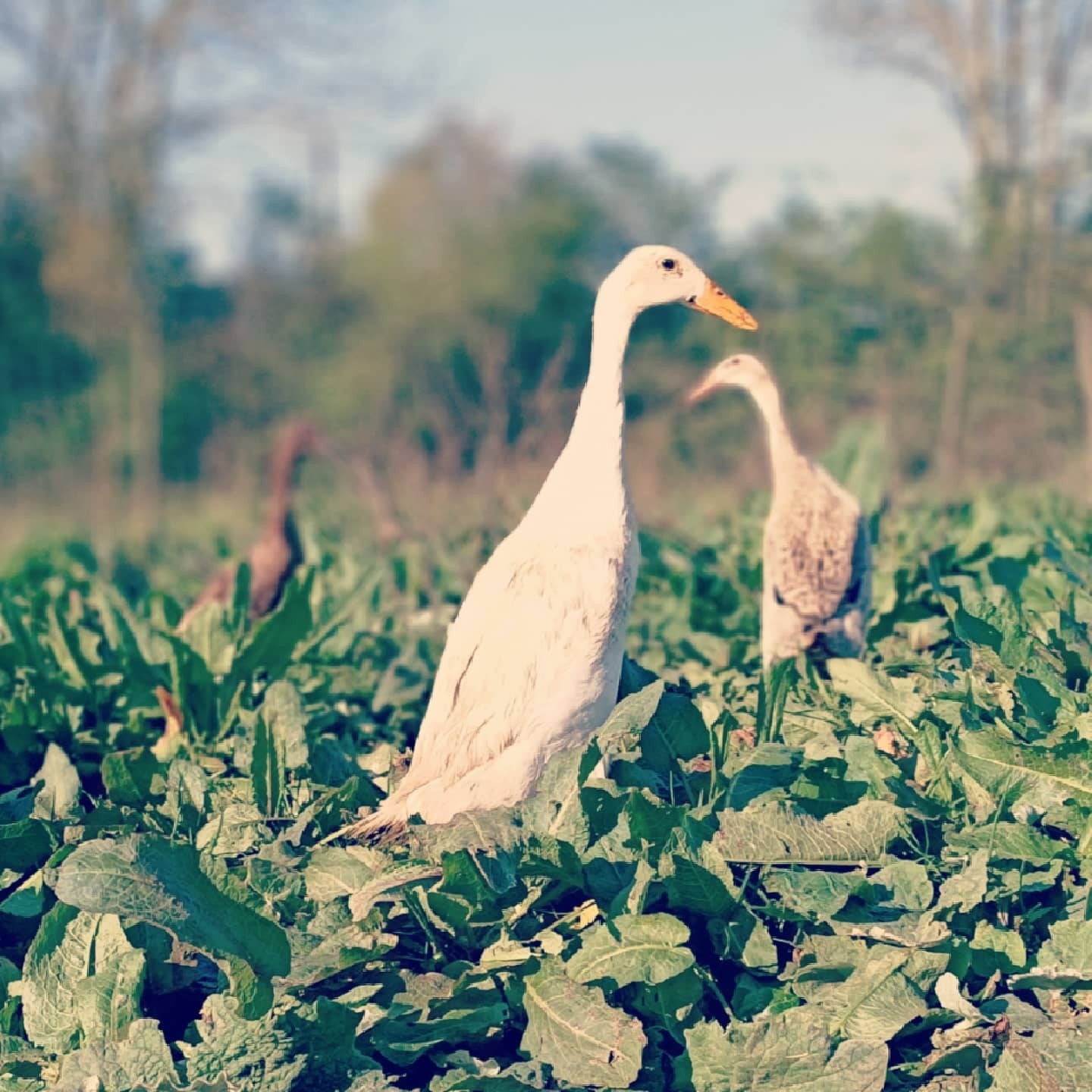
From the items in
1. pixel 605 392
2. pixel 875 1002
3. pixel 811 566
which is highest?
pixel 605 392

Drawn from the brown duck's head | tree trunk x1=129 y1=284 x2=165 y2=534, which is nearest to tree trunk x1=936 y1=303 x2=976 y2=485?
the brown duck's head

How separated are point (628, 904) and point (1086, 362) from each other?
1023 cm

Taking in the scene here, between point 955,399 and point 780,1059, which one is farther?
point 955,399

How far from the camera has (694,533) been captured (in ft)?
24.9

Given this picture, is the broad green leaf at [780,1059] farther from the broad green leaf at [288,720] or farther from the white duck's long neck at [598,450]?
the broad green leaf at [288,720]

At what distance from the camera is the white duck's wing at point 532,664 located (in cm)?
347

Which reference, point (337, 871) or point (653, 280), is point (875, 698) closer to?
point (653, 280)

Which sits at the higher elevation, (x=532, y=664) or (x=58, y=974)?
(x=532, y=664)

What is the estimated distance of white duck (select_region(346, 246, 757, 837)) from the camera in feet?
11.4

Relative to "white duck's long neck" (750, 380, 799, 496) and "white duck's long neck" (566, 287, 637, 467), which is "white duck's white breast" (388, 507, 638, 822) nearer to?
"white duck's long neck" (566, 287, 637, 467)

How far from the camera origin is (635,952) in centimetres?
291

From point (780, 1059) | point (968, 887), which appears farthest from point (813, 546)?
point (780, 1059)

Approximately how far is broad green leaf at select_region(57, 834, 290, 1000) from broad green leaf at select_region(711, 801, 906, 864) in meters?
0.99

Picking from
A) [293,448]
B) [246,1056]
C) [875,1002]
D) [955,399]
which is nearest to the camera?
[246,1056]
